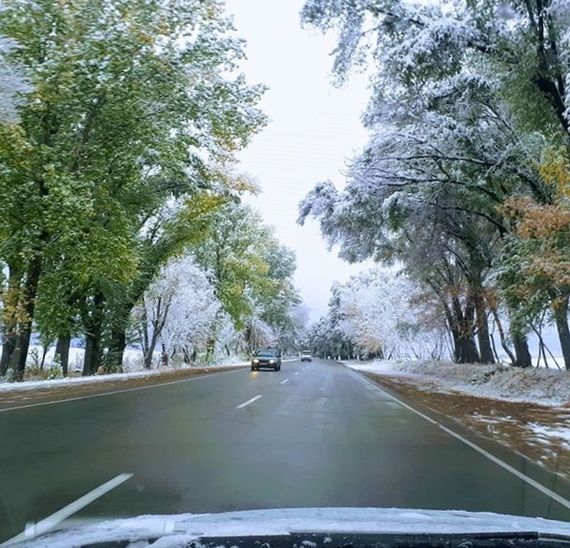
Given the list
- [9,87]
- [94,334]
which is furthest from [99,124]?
[94,334]

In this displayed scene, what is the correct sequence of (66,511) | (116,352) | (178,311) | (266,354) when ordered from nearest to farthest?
(66,511) → (116,352) → (266,354) → (178,311)

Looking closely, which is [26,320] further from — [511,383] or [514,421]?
[511,383]

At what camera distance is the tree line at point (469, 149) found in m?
13.3

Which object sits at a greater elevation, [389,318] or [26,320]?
[389,318]

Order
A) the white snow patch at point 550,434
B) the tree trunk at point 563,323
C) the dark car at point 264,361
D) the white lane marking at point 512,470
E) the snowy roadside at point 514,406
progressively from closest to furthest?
1. the white lane marking at point 512,470
2. the snowy roadside at point 514,406
3. the white snow patch at point 550,434
4. the tree trunk at point 563,323
5. the dark car at point 264,361

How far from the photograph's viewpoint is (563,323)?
66.3ft

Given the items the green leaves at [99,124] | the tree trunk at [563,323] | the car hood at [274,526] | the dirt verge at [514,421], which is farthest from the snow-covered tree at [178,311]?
the car hood at [274,526]

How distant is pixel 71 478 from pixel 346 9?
41.1 ft

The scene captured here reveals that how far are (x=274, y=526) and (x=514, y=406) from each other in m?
14.6

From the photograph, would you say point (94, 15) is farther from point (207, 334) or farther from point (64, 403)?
point (207, 334)

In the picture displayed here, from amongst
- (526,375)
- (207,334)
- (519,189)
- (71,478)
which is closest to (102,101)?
(519,189)

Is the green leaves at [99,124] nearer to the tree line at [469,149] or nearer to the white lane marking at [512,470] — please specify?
the tree line at [469,149]

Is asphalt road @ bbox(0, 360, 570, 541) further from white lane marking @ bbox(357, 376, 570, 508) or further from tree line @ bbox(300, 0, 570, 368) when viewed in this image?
tree line @ bbox(300, 0, 570, 368)

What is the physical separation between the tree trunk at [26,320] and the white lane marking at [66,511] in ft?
51.5
